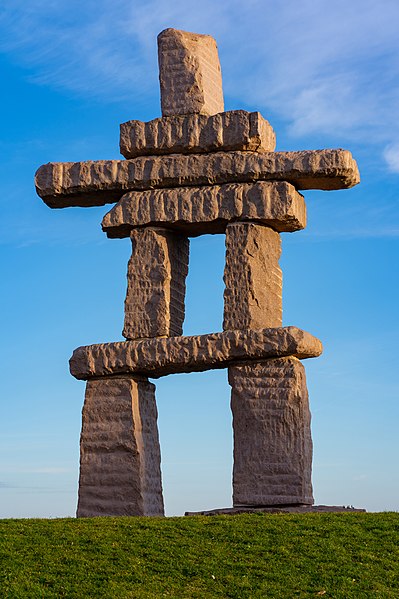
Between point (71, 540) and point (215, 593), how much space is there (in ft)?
7.80

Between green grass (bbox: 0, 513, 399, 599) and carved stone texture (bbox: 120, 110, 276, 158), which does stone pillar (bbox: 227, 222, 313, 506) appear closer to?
green grass (bbox: 0, 513, 399, 599)

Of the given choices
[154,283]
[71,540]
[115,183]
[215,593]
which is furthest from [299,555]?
[115,183]

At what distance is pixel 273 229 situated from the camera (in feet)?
58.2

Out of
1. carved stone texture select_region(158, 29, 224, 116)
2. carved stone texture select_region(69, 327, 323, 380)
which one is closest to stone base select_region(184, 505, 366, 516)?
carved stone texture select_region(69, 327, 323, 380)

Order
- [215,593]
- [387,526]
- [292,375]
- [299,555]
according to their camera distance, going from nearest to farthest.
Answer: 1. [215,593]
2. [299,555]
3. [387,526]
4. [292,375]

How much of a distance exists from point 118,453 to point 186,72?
6015mm

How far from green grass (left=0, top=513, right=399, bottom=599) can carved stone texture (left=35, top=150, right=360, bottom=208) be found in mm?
5024

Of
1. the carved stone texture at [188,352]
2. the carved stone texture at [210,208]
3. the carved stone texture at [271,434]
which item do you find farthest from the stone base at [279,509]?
the carved stone texture at [210,208]

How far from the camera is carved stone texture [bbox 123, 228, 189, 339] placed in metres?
17.5

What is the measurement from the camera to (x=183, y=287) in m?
18.3

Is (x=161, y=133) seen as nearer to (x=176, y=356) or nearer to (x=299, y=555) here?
(x=176, y=356)

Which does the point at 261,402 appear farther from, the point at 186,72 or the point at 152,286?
the point at 186,72

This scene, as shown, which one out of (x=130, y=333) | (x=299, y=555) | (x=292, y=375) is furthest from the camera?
(x=130, y=333)

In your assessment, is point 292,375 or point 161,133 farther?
point 161,133
